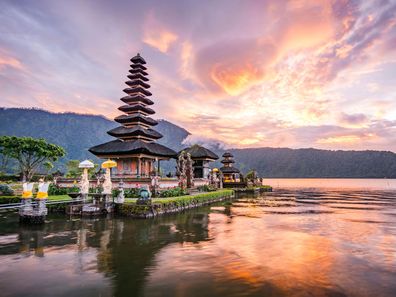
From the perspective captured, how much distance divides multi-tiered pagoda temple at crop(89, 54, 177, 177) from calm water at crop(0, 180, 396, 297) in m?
15.7

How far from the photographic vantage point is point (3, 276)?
9.32 m

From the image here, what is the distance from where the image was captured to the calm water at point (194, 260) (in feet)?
28.0

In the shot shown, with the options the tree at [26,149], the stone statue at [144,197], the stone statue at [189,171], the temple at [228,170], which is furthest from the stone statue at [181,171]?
the tree at [26,149]

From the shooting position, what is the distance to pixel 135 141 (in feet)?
117

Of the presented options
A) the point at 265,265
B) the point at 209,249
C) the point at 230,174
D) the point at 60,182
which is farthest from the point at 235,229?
the point at 230,174

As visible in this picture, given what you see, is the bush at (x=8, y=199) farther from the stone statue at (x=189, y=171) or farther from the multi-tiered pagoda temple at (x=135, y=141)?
the stone statue at (x=189, y=171)

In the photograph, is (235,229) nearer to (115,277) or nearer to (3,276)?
(115,277)

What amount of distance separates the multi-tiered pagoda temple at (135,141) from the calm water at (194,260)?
15.7m

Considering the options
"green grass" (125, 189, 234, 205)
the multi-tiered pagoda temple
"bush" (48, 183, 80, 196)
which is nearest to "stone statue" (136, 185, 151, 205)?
"green grass" (125, 189, 234, 205)

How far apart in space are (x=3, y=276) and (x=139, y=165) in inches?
1015

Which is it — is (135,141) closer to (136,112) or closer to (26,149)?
(136,112)

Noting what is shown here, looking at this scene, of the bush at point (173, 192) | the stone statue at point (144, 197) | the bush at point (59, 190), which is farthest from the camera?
the bush at point (59, 190)

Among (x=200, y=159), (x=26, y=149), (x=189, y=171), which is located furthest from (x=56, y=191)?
(x=26, y=149)

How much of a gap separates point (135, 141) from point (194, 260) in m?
26.0
